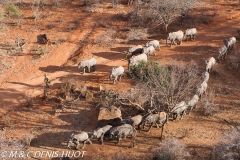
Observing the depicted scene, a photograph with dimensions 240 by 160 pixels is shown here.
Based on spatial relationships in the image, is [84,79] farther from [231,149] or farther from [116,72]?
[231,149]

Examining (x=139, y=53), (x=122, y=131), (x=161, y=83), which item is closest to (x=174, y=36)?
(x=139, y=53)

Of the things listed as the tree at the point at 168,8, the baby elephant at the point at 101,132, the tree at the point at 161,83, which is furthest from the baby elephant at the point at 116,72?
the tree at the point at 168,8

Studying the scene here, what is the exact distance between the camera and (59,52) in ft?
89.2

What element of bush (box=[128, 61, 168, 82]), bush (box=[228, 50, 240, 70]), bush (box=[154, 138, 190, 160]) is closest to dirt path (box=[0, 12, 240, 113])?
bush (box=[228, 50, 240, 70])

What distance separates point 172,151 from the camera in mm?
15078

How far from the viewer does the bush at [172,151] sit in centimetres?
1514

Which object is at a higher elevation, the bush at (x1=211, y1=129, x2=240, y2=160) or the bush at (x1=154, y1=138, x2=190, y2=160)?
the bush at (x1=211, y1=129, x2=240, y2=160)

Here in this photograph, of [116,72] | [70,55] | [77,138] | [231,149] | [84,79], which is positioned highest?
[70,55]

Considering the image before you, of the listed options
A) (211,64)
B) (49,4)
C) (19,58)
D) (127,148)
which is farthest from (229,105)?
(49,4)

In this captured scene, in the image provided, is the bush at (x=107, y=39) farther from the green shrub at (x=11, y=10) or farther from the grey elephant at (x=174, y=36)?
the green shrub at (x=11, y=10)

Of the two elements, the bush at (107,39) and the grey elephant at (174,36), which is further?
the bush at (107,39)

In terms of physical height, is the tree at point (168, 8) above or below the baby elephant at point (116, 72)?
above

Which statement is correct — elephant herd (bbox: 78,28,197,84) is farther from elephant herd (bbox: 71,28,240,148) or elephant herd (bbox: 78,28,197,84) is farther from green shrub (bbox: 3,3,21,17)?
green shrub (bbox: 3,3,21,17)

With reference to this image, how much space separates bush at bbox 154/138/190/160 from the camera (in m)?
15.1
